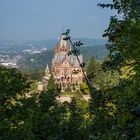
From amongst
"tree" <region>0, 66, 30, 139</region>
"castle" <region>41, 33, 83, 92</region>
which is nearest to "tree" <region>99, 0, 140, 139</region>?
"tree" <region>0, 66, 30, 139</region>

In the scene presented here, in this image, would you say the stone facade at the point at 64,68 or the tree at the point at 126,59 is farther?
the stone facade at the point at 64,68

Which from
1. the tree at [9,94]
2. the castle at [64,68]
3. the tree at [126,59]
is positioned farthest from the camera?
A: the castle at [64,68]

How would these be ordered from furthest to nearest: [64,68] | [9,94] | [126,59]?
[64,68] < [9,94] < [126,59]

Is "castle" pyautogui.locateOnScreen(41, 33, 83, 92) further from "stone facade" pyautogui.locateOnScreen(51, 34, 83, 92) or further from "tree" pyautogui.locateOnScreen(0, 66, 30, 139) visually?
"tree" pyautogui.locateOnScreen(0, 66, 30, 139)

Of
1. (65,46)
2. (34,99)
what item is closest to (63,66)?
(65,46)

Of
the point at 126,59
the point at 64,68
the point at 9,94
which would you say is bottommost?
the point at 64,68

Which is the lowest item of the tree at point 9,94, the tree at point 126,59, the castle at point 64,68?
the castle at point 64,68

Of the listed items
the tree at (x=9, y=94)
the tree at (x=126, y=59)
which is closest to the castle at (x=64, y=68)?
the tree at (x=9, y=94)

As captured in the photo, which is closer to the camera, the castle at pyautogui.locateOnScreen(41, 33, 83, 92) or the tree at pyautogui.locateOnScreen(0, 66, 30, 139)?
the tree at pyautogui.locateOnScreen(0, 66, 30, 139)

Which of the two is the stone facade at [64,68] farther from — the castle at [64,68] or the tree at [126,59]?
the tree at [126,59]

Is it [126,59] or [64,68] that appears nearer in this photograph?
[126,59]

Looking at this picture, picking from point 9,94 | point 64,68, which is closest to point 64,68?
point 64,68

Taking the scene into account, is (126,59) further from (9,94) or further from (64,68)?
(64,68)

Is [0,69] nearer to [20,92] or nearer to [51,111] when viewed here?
[20,92]
